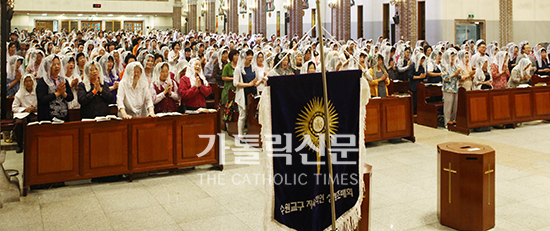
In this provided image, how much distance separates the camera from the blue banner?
3.89m

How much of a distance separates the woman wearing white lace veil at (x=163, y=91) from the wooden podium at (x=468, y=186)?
446 centimetres

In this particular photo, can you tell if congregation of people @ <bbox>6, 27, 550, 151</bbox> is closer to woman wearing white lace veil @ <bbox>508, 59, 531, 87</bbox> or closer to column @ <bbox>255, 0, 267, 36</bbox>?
woman wearing white lace veil @ <bbox>508, 59, 531, 87</bbox>

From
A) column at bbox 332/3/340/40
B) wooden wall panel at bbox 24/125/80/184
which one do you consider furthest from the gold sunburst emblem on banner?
column at bbox 332/3/340/40

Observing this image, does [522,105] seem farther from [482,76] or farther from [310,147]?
[310,147]

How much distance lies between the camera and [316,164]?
4.02m

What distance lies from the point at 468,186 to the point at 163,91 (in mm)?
4935

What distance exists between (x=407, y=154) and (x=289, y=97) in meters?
5.03

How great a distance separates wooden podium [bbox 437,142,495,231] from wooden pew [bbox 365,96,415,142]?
149 inches

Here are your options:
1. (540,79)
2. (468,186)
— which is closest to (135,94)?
(468,186)

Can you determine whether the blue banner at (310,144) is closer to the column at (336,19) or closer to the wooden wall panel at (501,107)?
the wooden wall panel at (501,107)

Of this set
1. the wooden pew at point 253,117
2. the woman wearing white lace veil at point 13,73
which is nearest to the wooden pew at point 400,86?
the wooden pew at point 253,117

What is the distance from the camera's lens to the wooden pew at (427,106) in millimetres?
10727

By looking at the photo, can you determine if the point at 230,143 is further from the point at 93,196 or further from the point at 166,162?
the point at 93,196

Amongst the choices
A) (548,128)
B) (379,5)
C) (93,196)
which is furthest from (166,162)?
(379,5)
